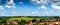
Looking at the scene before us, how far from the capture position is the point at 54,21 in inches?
110

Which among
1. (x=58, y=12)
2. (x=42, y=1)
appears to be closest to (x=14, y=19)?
(x=42, y=1)

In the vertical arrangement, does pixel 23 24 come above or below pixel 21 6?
below

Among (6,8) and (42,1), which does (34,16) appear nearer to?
(42,1)

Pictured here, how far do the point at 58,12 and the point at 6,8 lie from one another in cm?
82

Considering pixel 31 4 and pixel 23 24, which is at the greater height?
pixel 31 4

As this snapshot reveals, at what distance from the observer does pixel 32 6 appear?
281 cm

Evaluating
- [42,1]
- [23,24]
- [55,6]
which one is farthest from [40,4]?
[23,24]

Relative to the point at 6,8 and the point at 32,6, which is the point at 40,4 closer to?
the point at 32,6

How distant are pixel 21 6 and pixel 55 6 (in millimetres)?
537

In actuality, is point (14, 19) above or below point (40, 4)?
below

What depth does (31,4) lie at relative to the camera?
2805 mm

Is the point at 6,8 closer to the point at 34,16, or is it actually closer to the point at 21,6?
the point at 21,6

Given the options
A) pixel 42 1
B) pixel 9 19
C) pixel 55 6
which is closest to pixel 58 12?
pixel 55 6

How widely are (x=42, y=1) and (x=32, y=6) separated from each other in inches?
6.9
